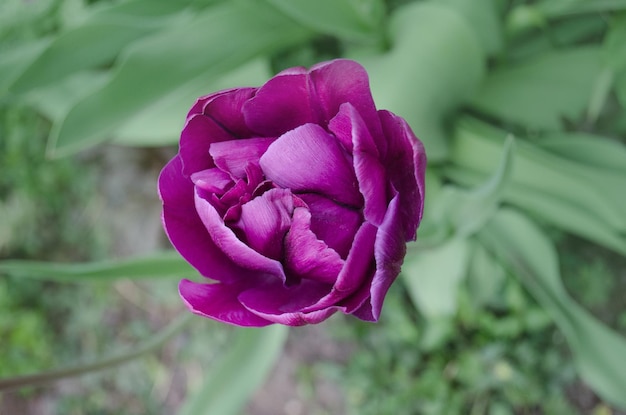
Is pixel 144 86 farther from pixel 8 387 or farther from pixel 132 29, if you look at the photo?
pixel 8 387

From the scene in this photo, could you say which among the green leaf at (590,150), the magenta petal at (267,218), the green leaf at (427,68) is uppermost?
the magenta petal at (267,218)

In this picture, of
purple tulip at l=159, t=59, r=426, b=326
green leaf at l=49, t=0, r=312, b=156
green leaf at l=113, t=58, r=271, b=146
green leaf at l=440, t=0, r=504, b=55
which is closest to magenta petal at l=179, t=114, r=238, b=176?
purple tulip at l=159, t=59, r=426, b=326

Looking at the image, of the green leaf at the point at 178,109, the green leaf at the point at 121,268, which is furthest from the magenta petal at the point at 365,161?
the green leaf at the point at 178,109

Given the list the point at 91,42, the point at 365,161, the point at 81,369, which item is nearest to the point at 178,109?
the point at 91,42

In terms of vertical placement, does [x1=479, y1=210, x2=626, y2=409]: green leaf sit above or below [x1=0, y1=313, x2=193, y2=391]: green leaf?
below

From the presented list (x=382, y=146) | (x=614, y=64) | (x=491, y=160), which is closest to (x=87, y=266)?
(x=382, y=146)

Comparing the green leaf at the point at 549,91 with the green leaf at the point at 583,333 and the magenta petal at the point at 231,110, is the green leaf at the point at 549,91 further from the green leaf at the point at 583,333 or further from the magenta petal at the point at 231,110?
the magenta petal at the point at 231,110

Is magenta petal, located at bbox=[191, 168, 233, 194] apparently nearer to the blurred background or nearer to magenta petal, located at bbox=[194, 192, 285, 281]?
magenta petal, located at bbox=[194, 192, 285, 281]
